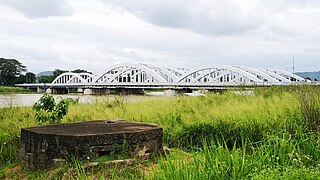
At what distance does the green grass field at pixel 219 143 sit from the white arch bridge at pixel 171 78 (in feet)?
73.6

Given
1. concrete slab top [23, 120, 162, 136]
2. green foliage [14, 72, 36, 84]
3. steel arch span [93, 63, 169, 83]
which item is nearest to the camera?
concrete slab top [23, 120, 162, 136]

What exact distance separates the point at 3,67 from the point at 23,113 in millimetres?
60595

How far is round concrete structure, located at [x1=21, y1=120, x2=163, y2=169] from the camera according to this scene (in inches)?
197

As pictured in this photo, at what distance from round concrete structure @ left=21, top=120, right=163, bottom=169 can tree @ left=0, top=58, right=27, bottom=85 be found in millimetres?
65258

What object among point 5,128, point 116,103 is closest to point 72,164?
point 5,128

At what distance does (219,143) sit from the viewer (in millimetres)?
4691

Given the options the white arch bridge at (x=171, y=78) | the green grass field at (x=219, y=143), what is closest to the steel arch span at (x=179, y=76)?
the white arch bridge at (x=171, y=78)

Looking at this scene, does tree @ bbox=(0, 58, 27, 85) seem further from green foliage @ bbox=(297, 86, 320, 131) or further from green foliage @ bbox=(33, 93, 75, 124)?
green foliage @ bbox=(297, 86, 320, 131)

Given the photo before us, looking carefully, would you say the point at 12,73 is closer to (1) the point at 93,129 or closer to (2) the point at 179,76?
(2) the point at 179,76

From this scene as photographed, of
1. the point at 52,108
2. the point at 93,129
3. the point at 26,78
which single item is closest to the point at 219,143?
the point at 93,129

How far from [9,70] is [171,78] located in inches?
1355

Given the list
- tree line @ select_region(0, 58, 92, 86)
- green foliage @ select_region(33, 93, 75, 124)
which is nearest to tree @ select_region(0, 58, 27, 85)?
tree line @ select_region(0, 58, 92, 86)

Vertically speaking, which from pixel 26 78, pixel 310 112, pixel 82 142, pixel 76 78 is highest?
pixel 26 78

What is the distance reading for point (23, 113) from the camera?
998 cm
